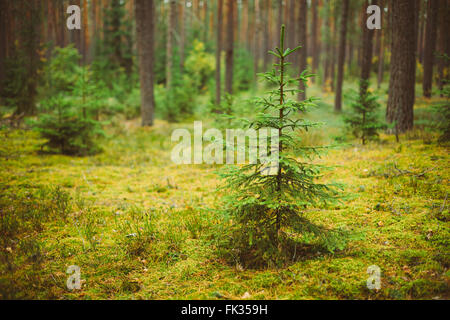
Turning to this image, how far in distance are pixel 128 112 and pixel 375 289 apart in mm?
18157

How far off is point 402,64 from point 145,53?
12.3 meters

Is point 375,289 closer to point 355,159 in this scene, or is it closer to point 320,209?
point 320,209

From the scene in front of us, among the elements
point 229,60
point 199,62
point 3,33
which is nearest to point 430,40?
point 229,60

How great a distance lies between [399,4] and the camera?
28.8 feet

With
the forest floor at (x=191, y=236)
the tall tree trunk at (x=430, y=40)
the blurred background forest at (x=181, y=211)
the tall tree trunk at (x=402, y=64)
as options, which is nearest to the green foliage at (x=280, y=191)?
the blurred background forest at (x=181, y=211)

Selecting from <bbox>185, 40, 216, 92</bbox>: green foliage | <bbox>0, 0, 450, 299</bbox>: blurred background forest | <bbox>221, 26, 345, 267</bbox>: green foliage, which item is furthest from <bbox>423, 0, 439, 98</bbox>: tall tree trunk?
<bbox>221, 26, 345, 267</bbox>: green foliage

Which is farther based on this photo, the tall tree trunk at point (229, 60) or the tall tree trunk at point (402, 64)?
the tall tree trunk at point (229, 60)

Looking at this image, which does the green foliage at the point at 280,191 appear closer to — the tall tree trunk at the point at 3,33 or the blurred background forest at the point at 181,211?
the blurred background forest at the point at 181,211

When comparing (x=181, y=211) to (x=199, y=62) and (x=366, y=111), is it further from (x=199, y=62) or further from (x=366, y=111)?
(x=199, y=62)

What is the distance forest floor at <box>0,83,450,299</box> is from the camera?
121 inches

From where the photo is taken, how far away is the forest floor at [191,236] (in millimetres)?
3072

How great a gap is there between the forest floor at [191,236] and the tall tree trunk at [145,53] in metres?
8.41

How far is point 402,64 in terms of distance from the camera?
914cm
